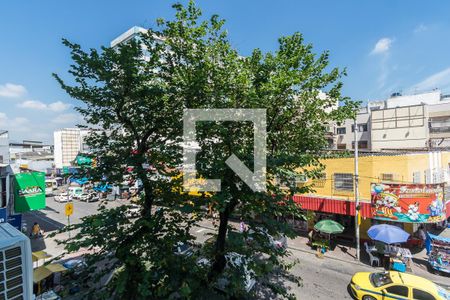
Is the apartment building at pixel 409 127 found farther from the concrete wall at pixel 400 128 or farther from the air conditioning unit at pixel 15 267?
the air conditioning unit at pixel 15 267

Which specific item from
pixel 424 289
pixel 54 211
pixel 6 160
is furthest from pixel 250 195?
pixel 54 211

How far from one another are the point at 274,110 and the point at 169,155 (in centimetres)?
345

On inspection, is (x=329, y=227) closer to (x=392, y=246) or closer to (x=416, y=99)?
(x=392, y=246)

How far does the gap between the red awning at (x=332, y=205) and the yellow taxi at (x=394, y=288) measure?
5.70 metres

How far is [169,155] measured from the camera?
6.51 metres

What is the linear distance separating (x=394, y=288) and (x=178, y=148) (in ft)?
36.0

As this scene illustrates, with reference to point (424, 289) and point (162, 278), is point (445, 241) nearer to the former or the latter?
point (424, 289)

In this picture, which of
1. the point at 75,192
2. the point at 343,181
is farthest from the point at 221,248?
the point at 75,192

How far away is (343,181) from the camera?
18062 millimetres

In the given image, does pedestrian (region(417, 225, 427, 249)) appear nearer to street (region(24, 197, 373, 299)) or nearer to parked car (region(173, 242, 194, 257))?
street (region(24, 197, 373, 299))

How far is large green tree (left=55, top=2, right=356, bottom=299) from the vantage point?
5777 mm

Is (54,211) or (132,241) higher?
(132,241)

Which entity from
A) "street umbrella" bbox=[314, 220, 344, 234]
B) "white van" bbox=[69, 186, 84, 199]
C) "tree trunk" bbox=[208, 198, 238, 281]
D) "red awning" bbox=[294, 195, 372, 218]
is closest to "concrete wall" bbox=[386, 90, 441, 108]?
"red awning" bbox=[294, 195, 372, 218]

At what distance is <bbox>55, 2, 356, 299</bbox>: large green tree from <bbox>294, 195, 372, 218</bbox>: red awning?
1148 cm
